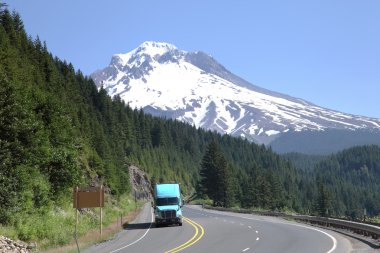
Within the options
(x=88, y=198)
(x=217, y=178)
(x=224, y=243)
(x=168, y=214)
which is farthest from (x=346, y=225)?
(x=217, y=178)

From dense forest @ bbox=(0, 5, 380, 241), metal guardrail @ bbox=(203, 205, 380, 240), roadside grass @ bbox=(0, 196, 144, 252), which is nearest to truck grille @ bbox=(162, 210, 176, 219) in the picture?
roadside grass @ bbox=(0, 196, 144, 252)

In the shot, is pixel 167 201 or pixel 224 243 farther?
pixel 167 201

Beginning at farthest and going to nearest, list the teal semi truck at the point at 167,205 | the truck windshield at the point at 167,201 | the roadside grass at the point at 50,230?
1. the truck windshield at the point at 167,201
2. the teal semi truck at the point at 167,205
3. the roadside grass at the point at 50,230

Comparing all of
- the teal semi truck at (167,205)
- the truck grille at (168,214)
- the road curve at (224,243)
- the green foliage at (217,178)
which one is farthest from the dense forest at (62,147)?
the truck grille at (168,214)

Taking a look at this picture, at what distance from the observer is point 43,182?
1359 inches

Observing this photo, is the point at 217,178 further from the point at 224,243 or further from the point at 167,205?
the point at 224,243

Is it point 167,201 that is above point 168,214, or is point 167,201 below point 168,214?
above

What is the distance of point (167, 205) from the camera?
142ft

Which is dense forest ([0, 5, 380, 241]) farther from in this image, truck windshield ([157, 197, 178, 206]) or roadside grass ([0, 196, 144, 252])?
truck windshield ([157, 197, 178, 206])

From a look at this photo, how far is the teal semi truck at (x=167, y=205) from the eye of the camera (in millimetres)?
42719

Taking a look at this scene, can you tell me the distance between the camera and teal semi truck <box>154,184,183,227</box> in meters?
42.7

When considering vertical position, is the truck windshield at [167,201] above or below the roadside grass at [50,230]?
above

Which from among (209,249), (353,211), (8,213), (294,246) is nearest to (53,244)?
(8,213)

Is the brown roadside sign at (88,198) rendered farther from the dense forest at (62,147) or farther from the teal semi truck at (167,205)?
the teal semi truck at (167,205)
